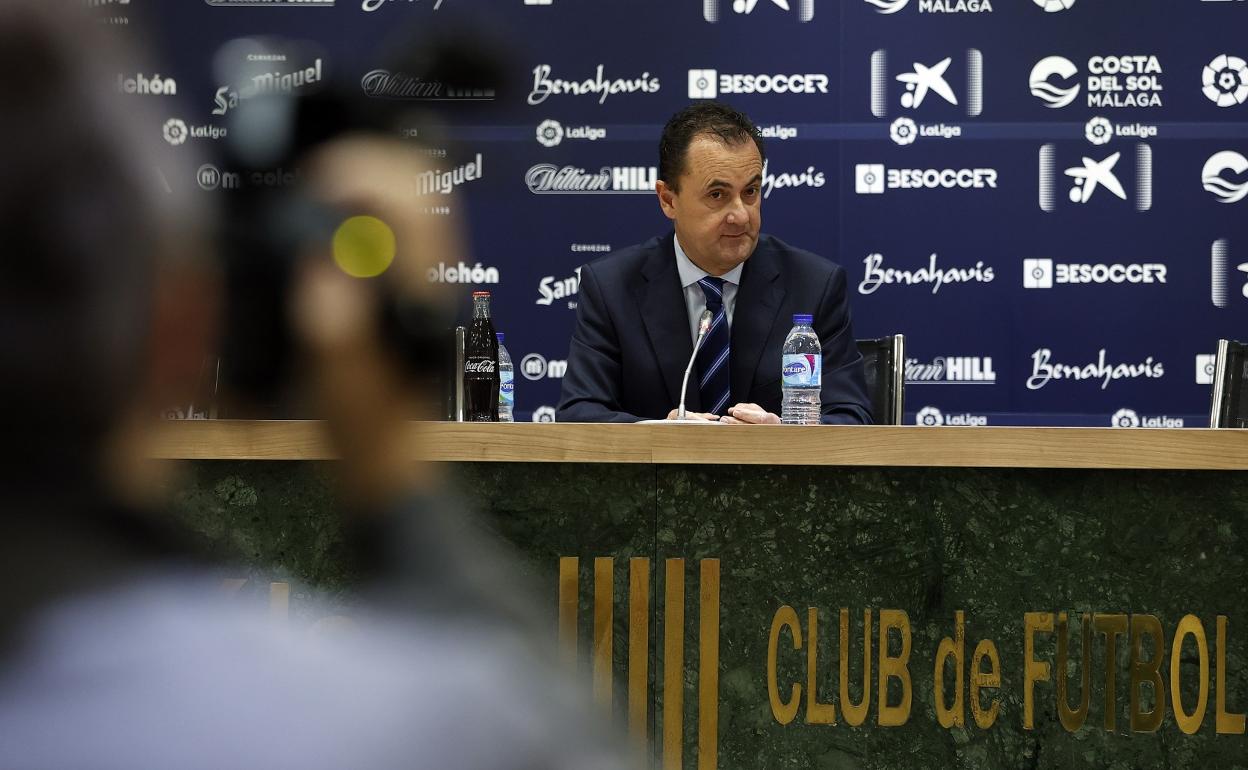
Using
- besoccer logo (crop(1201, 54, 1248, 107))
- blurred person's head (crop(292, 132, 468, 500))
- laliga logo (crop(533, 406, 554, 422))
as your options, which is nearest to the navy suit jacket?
laliga logo (crop(533, 406, 554, 422))

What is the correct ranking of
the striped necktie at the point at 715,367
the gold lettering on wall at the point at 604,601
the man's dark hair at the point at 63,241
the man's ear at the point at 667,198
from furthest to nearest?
1. the man's ear at the point at 667,198
2. the striped necktie at the point at 715,367
3. the gold lettering on wall at the point at 604,601
4. the man's dark hair at the point at 63,241

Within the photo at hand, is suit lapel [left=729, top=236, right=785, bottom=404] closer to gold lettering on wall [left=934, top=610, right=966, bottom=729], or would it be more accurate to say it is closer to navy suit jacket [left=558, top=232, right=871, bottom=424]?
navy suit jacket [left=558, top=232, right=871, bottom=424]

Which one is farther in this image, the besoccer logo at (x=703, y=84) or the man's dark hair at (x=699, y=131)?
the besoccer logo at (x=703, y=84)

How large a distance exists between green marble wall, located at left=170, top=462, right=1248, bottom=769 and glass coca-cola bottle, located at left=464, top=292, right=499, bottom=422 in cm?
80

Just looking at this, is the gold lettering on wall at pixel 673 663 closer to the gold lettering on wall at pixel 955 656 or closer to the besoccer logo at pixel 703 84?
the gold lettering on wall at pixel 955 656

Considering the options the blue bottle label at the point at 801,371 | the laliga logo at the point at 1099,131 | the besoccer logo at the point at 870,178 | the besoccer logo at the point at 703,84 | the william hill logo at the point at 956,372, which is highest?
the besoccer logo at the point at 703,84

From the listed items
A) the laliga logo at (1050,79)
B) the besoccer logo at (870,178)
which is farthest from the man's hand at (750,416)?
the laliga logo at (1050,79)

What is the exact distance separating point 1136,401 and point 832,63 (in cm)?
141

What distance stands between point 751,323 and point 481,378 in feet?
1.79

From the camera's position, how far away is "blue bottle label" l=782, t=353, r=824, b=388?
197cm

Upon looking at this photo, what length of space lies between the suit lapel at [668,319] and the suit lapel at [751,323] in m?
0.09

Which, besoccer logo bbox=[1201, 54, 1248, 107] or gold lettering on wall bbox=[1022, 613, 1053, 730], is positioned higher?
besoccer logo bbox=[1201, 54, 1248, 107]

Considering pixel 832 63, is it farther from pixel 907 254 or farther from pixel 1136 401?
pixel 1136 401

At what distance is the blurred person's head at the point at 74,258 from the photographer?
0.62 ft
